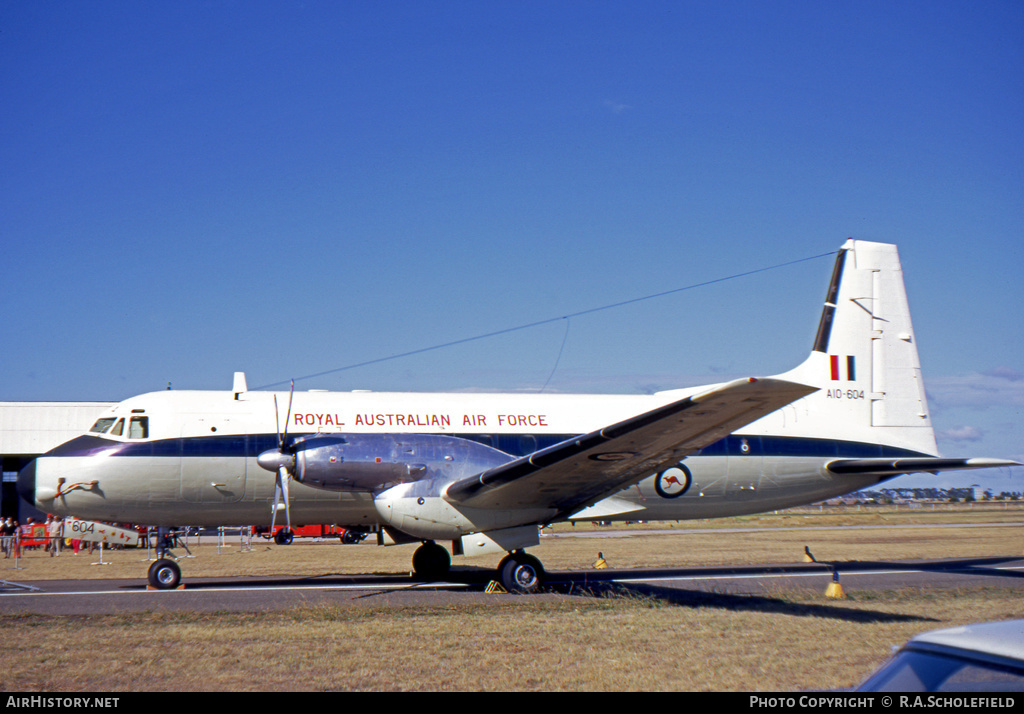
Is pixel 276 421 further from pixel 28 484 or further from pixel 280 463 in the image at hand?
pixel 28 484

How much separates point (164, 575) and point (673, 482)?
10.7m

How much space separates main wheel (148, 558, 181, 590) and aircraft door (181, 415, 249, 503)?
1.47 m

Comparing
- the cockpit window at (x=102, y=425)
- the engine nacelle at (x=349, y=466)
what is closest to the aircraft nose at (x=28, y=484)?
the cockpit window at (x=102, y=425)

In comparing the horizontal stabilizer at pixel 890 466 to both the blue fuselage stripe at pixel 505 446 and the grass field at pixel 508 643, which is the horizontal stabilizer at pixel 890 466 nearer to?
the blue fuselage stripe at pixel 505 446

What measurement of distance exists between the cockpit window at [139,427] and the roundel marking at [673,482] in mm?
10526

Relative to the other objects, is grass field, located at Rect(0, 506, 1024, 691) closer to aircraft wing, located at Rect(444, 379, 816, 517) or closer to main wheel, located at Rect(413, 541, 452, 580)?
aircraft wing, located at Rect(444, 379, 816, 517)

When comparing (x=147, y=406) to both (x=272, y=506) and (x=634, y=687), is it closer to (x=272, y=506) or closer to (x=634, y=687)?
(x=272, y=506)

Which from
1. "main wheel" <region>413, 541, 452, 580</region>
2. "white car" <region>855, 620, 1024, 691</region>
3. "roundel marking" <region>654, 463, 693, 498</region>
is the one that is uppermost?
"roundel marking" <region>654, 463, 693, 498</region>

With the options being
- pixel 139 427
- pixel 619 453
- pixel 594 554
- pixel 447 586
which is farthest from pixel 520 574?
pixel 594 554

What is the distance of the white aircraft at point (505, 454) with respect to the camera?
1434cm

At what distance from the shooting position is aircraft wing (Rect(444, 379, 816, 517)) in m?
10.7

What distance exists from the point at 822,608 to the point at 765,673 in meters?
5.44

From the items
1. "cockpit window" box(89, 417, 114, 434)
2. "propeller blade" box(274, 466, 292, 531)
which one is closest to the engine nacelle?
"propeller blade" box(274, 466, 292, 531)
